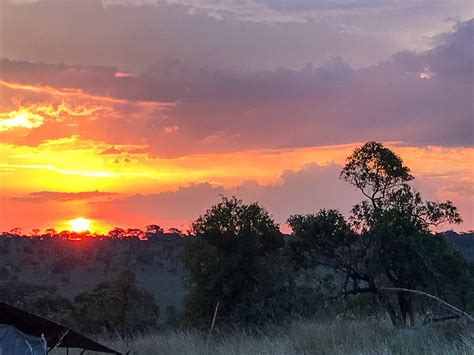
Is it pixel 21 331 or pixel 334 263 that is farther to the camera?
pixel 334 263

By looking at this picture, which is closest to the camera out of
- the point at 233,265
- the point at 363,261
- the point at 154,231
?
the point at 363,261

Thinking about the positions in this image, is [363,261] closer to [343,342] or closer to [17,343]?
[343,342]

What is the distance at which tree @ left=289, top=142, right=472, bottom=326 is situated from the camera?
18.0 meters

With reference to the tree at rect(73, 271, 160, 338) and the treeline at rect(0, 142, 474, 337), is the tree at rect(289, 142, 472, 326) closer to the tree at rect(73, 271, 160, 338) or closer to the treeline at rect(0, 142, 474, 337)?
the treeline at rect(0, 142, 474, 337)

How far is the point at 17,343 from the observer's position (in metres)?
12.4

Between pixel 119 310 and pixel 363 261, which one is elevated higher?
pixel 363 261

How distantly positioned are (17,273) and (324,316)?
2024 inches

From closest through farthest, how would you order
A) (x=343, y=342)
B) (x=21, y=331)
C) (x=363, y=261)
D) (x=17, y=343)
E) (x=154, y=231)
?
(x=17, y=343) → (x=21, y=331) → (x=343, y=342) → (x=363, y=261) → (x=154, y=231)

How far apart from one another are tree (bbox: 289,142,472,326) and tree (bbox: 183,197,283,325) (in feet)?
12.0

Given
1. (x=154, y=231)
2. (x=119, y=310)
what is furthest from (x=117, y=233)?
(x=119, y=310)

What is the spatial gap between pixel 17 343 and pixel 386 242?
10.1 meters

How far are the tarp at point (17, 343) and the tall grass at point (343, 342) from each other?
171 inches

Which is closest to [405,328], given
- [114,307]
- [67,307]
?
[114,307]

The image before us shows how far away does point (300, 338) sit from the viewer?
15.7 m
